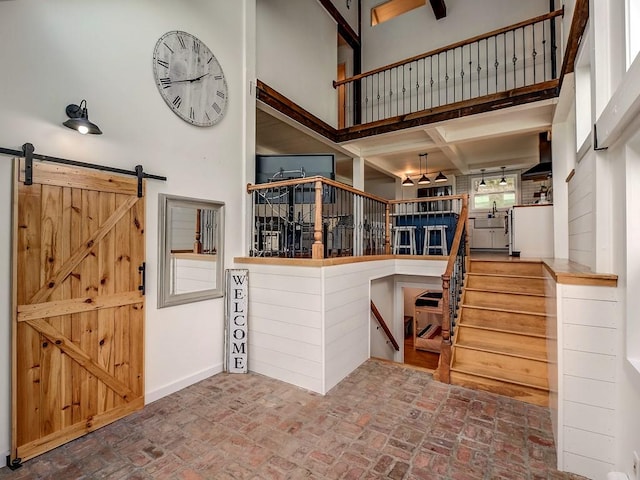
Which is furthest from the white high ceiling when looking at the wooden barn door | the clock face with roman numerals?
the wooden barn door

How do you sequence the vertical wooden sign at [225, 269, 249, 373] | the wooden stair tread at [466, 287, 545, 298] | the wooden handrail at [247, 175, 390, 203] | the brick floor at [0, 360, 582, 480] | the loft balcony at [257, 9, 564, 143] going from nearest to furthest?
the brick floor at [0, 360, 582, 480]
the wooden handrail at [247, 175, 390, 203]
the vertical wooden sign at [225, 269, 249, 373]
the wooden stair tread at [466, 287, 545, 298]
the loft balcony at [257, 9, 564, 143]

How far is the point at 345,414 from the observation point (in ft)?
9.29

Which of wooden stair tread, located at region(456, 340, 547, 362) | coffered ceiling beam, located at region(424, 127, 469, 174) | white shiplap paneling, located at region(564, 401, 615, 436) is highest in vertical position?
coffered ceiling beam, located at region(424, 127, 469, 174)

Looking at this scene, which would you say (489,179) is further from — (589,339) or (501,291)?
(589,339)

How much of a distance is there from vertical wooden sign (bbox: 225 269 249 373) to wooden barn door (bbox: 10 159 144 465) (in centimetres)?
97

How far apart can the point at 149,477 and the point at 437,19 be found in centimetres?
887

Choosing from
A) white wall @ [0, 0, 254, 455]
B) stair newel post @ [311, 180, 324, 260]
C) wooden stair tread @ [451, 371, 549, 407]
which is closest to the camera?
white wall @ [0, 0, 254, 455]

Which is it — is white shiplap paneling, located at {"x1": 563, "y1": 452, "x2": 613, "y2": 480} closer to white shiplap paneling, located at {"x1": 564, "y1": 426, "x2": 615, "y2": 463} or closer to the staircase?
white shiplap paneling, located at {"x1": 564, "y1": 426, "x2": 615, "y2": 463}

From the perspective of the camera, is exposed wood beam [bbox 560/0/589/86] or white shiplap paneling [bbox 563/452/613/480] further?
exposed wood beam [bbox 560/0/589/86]

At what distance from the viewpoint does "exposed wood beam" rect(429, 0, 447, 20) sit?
21.3 ft

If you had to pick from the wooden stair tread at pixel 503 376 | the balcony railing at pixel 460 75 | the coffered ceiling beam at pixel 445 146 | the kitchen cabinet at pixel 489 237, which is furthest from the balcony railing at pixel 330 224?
the kitchen cabinet at pixel 489 237

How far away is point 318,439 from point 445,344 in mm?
1851

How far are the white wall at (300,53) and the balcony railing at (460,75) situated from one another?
0.57 metres

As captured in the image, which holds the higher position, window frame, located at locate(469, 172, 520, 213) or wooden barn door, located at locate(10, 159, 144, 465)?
window frame, located at locate(469, 172, 520, 213)
